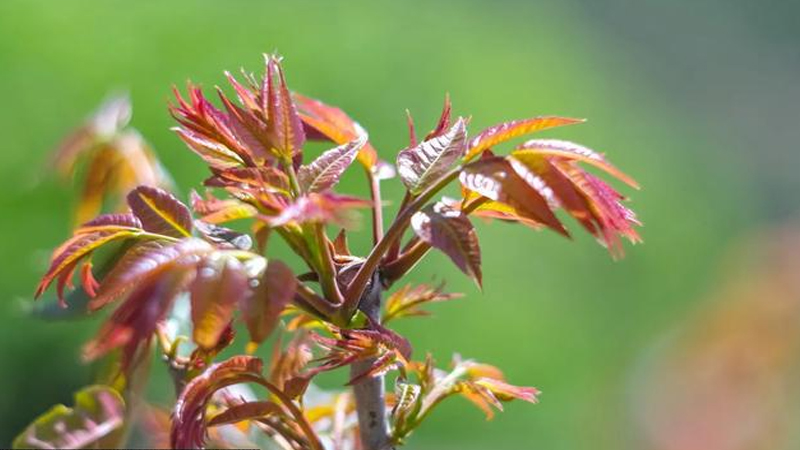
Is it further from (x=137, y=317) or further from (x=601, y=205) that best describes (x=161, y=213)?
(x=601, y=205)

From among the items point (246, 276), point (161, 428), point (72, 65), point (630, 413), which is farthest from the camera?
point (72, 65)

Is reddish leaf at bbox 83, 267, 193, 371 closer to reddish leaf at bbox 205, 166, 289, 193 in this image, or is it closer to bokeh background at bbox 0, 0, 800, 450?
reddish leaf at bbox 205, 166, 289, 193

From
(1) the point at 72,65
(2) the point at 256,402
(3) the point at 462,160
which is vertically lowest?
(1) the point at 72,65

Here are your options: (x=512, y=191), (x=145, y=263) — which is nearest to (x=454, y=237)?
(x=512, y=191)

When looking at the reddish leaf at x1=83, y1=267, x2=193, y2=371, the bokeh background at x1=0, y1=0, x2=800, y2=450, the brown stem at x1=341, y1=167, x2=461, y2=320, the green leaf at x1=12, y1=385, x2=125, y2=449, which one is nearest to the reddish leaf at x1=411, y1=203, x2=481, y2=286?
the brown stem at x1=341, y1=167, x2=461, y2=320

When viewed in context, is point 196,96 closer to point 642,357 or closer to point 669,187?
point 642,357

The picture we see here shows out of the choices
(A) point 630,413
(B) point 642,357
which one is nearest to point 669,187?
(B) point 642,357

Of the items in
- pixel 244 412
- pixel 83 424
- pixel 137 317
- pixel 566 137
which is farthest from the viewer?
pixel 566 137
